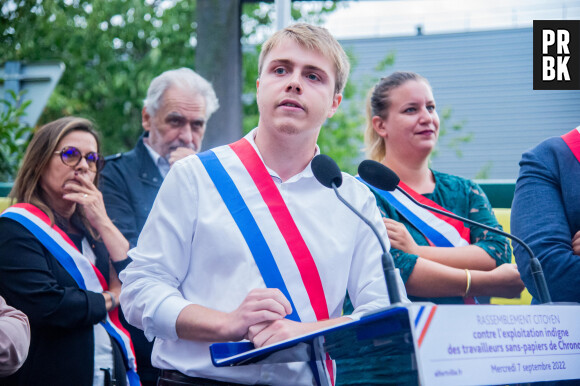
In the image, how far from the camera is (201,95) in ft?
15.0

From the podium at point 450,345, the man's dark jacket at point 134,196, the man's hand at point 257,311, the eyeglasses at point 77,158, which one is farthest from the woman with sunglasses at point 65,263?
the podium at point 450,345

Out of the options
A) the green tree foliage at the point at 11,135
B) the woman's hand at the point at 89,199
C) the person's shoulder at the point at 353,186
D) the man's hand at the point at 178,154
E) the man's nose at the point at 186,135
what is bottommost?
the person's shoulder at the point at 353,186

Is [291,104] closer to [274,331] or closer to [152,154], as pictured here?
[274,331]

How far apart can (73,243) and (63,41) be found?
1210 centimetres

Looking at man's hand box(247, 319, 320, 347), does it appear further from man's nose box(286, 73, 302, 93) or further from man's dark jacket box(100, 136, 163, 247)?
man's dark jacket box(100, 136, 163, 247)

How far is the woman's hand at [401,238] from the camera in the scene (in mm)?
3242

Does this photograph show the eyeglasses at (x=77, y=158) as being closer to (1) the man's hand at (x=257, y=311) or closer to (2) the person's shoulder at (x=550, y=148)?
(1) the man's hand at (x=257, y=311)

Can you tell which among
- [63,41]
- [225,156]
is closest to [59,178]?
[225,156]

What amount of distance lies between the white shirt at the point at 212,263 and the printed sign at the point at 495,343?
0.58 m

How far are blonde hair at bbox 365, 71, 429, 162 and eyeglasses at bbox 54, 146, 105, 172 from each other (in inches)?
56.5

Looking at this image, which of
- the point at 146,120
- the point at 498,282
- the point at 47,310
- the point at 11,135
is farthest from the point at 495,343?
the point at 11,135

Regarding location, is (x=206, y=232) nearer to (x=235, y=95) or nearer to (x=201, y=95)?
(x=201, y=95)

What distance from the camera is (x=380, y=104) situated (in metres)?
3.85

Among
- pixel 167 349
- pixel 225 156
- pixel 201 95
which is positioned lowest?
pixel 167 349
